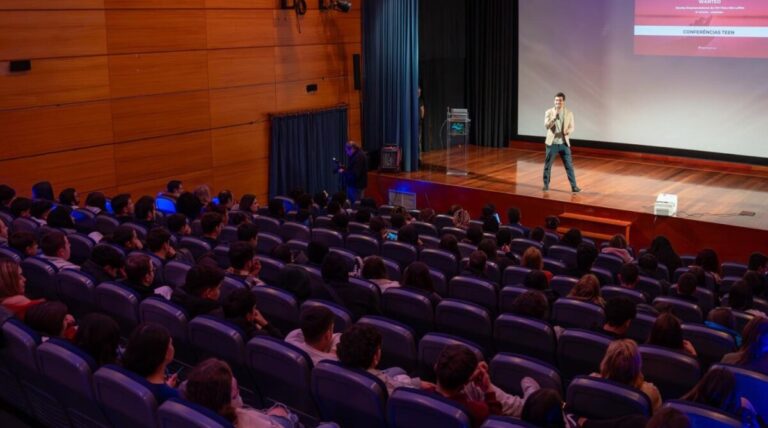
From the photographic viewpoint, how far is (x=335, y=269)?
5645 mm

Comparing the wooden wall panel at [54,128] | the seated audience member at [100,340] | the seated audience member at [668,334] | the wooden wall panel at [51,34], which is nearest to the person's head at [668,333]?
the seated audience member at [668,334]

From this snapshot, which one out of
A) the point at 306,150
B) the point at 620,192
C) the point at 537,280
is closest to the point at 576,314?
the point at 537,280

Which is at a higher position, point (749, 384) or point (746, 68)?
point (746, 68)

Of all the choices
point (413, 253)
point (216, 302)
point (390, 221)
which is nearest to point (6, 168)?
point (390, 221)

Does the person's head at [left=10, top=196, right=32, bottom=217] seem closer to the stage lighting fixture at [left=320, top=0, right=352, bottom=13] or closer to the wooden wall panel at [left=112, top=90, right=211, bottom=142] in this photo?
the wooden wall panel at [left=112, top=90, right=211, bottom=142]

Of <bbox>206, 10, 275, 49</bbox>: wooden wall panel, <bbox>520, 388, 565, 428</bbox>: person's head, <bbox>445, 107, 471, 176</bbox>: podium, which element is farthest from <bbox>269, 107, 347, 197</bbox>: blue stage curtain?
<bbox>520, 388, 565, 428</bbox>: person's head

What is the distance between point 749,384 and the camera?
397 centimetres

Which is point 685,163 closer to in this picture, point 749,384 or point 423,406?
point 749,384

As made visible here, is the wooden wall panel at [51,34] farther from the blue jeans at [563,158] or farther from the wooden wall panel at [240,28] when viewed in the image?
the blue jeans at [563,158]

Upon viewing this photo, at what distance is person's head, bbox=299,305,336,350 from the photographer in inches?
166

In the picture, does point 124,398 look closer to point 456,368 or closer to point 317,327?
point 317,327

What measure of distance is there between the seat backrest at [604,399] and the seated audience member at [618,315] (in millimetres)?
1100

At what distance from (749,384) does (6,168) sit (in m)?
8.42

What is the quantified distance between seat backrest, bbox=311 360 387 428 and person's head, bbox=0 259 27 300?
211cm
